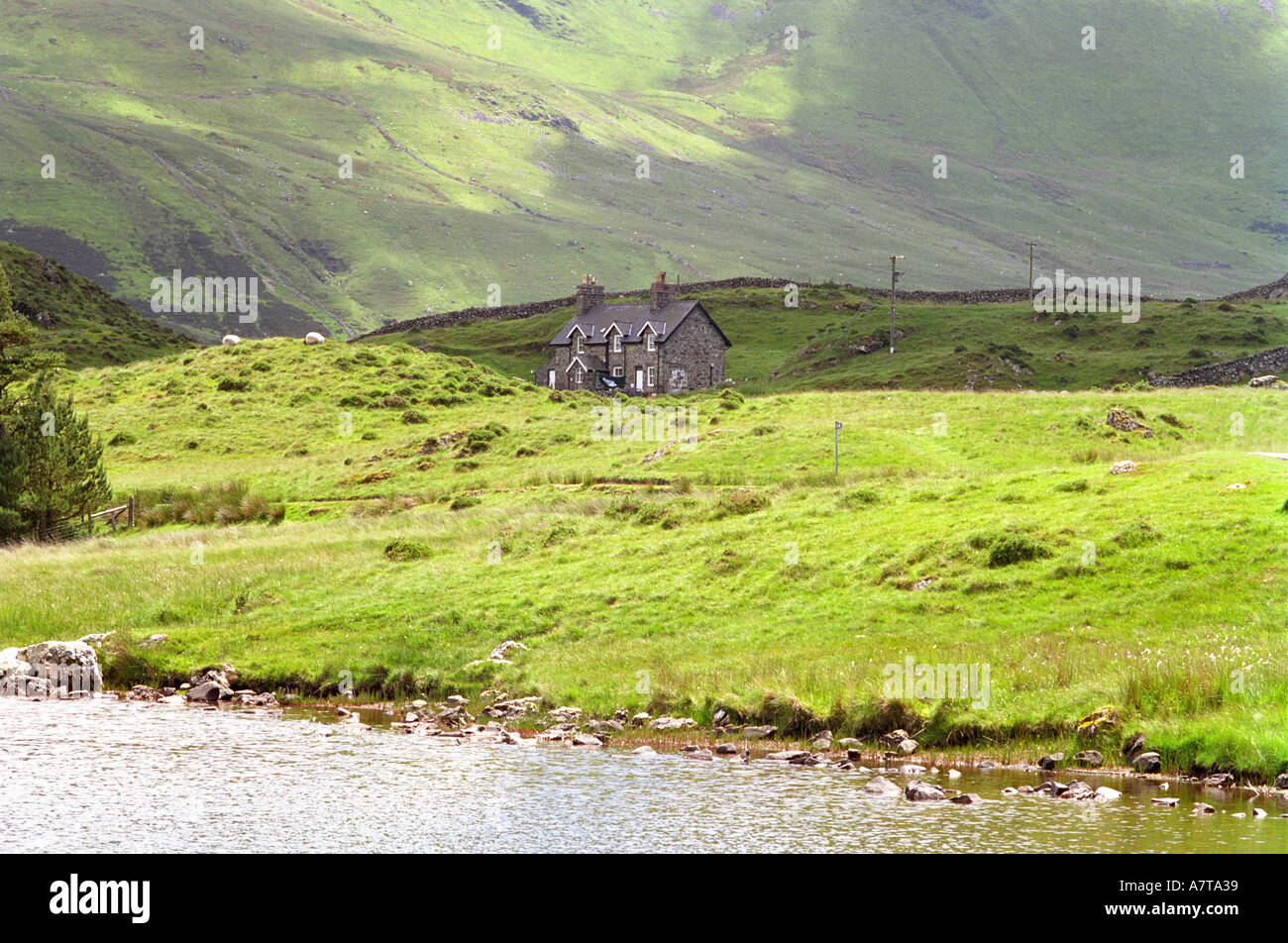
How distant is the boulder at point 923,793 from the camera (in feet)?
69.2

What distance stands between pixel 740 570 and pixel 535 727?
38.0ft

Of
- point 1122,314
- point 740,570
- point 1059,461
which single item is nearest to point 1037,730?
point 740,570

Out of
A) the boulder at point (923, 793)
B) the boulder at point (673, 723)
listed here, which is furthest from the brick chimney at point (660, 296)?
the boulder at point (923, 793)

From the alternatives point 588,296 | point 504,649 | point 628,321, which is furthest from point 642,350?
point 504,649

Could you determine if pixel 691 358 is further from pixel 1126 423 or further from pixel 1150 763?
pixel 1150 763

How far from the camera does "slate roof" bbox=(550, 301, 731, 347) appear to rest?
150m

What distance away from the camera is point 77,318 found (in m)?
166

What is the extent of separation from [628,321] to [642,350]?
Answer: 575 centimetres

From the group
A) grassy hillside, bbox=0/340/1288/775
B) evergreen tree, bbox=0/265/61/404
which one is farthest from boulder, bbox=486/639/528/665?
evergreen tree, bbox=0/265/61/404

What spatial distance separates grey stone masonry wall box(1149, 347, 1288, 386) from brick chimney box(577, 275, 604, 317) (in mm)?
72093

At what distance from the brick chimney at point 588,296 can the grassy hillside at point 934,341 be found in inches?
346

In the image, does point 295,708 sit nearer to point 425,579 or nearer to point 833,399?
point 425,579

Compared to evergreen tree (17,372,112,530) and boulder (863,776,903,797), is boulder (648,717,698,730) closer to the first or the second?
boulder (863,776,903,797)
